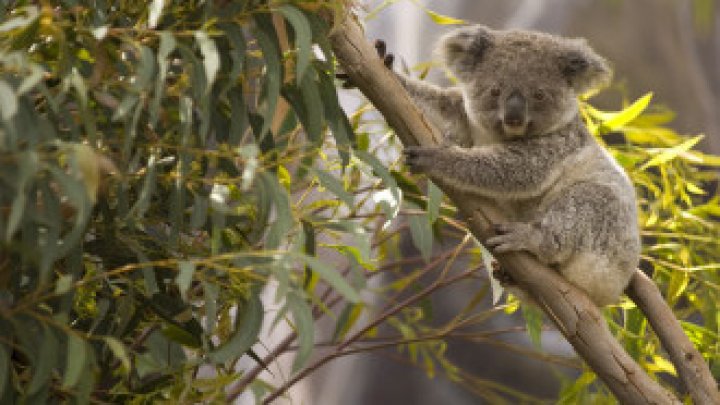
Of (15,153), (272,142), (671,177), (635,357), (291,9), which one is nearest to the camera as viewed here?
(15,153)

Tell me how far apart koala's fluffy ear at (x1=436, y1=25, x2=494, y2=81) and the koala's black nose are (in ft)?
0.57

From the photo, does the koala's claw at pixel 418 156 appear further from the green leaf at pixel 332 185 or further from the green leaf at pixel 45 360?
the green leaf at pixel 45 360

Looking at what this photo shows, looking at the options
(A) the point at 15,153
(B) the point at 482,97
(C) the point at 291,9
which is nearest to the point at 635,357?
(B) the point at 482,97

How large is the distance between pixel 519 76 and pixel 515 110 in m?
0.10

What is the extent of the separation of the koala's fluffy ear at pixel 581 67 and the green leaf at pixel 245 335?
110 centimetres

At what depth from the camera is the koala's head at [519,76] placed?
2273 mm

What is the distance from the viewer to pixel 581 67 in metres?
2.36

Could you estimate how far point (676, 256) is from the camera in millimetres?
2609

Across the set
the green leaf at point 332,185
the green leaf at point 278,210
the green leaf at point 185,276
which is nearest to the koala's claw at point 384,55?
the green leaf at point 332,185

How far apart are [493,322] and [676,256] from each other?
185cm

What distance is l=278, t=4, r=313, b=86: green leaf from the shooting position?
1454mm

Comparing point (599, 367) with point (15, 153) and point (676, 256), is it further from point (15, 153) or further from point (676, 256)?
point (15, 153)

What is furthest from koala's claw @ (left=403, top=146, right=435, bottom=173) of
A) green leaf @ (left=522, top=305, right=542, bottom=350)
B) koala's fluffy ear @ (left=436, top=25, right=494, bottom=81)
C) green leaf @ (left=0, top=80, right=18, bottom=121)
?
green leaf @ (left=0, top=80, right=18, bottom=121)

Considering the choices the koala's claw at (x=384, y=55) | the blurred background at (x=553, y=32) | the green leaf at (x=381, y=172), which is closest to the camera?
the green leaf at (x=381, y=172)
